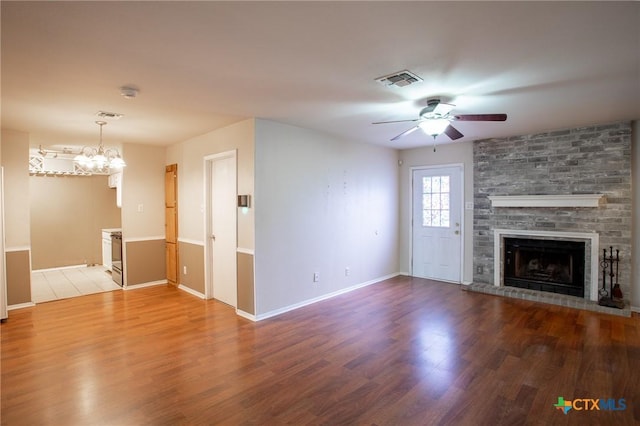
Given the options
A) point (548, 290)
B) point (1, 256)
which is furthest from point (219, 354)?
point (548, 290)

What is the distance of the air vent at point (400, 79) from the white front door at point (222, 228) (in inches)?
93.8

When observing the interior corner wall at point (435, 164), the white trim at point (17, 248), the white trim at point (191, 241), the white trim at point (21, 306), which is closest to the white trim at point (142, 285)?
the white trim at point (191, 241)

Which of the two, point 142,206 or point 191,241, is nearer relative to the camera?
point 191,241

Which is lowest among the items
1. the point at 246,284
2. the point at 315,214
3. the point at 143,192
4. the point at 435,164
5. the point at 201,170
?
the point at 246,284

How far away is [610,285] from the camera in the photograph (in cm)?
449

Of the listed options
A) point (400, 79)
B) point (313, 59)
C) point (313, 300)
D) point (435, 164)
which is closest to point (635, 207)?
point (435, 164)

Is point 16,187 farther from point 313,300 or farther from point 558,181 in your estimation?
point 558,181

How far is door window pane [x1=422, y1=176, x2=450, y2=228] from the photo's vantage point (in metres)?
6.03

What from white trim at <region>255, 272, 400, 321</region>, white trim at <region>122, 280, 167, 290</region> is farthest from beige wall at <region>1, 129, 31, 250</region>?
white trim at <region>255, 272, 400, 321</region>

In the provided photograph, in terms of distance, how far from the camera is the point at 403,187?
658 cm

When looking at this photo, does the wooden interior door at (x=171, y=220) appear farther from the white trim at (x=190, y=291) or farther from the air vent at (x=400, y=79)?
the air vent at (x=400, y=79)

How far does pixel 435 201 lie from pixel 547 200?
1.80m

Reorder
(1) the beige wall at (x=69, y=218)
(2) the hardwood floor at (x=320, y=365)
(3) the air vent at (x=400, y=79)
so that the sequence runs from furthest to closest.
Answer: (1) the beige wall at (x=69, y=218), (3) the air vent at (x=400, y=79), (2) the hardwood floor at (x=320, y=365)

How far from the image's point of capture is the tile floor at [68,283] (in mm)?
5328
